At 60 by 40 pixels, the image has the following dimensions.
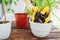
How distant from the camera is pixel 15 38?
90 centimetres

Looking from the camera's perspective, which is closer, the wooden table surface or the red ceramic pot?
the wooden table surface

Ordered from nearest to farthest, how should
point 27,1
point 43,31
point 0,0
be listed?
point 0,0
point 43,31
point 27,1

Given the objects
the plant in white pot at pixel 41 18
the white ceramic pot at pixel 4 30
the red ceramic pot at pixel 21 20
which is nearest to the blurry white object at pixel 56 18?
the plant in white pot at pixel 41 18

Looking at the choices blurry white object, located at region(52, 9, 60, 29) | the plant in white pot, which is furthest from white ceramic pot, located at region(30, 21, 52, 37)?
blurry white object, located at region(52, 9, 60, 29)

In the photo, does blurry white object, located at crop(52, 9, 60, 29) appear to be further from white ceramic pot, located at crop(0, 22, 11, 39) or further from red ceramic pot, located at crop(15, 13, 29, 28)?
white ceramic pot, located at crop(0, 22, 11, 39)

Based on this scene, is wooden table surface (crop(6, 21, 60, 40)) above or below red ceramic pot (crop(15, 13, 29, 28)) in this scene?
below

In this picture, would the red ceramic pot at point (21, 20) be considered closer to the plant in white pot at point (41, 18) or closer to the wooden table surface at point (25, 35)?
the wooden table surface at point (25, 35)

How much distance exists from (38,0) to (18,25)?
1.05 feet

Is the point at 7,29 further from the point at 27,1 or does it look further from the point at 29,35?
the point at 27,1

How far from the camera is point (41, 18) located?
94 cm

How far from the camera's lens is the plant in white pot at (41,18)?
0.91 meters

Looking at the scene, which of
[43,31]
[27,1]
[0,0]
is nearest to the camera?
Result: [0,0]

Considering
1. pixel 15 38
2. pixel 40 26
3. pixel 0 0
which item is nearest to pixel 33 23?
pixel 40 26

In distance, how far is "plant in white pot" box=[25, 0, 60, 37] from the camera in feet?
2.99
